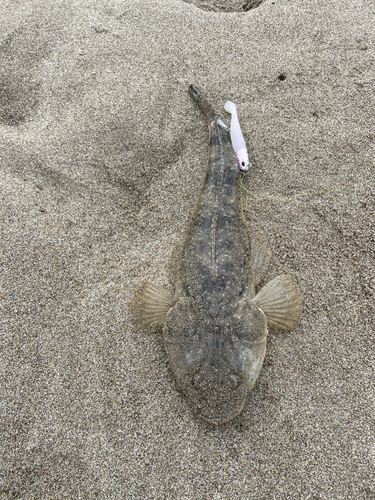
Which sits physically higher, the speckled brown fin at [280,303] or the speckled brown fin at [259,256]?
the speckled brown fin at [259,256]

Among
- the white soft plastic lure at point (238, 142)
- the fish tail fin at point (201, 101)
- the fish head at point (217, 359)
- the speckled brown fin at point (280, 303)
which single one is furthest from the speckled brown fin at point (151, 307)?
the fish tail fin at point (201, 101)

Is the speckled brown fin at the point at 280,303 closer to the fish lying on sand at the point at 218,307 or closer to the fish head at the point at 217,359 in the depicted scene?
the fish lying on sand at the point at 218,307

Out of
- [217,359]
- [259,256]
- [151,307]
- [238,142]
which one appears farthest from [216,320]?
[238,142]

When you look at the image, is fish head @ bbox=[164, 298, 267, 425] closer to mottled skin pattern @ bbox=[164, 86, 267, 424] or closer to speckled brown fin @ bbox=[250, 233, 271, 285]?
mottled skin pattern @ bbox=[164, 86, 267, 424]

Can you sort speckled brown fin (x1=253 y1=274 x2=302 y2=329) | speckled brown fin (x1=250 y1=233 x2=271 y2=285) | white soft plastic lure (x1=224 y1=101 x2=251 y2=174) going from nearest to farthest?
speckled brown fin (x1=253 y1=274 x2=302 y2=329) → speckled brown fin (x1=250 y1=233 x2=271 y2=285) → white soft plastic lure (x1=224 y1=101 x2=251 y2=174)

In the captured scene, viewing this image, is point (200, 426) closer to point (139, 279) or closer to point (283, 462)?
point (283, 462)

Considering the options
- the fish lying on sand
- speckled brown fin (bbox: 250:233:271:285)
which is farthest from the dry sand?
the fish lying on sand

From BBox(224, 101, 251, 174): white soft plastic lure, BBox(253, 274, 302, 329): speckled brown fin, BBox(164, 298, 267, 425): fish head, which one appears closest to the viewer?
BBox(164, 298, 267, 425): fish head

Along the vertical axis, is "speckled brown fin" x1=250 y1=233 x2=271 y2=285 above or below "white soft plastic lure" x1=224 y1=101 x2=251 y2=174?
below
